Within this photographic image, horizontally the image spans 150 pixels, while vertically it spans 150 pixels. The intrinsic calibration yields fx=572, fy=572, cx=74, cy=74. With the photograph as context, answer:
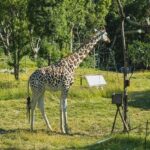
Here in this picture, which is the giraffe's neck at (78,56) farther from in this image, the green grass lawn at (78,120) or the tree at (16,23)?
the tree at (16,23)

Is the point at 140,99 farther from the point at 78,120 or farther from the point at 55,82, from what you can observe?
the point at 55,82

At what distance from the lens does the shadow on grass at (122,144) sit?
10430 millimetres

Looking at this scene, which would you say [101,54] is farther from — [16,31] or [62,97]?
[62,97]

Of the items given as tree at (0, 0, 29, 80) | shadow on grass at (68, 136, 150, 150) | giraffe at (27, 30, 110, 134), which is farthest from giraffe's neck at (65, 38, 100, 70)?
tree at (0, 0, 29, 80)

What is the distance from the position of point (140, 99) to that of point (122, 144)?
29.2 feet

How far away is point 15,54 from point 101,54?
19.1 metres

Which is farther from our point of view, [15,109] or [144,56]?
[144,56]

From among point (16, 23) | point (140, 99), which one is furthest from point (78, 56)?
point (16, 23)

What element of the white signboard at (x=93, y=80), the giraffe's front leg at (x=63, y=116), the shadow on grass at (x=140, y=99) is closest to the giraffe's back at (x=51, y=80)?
the giraffe's front leg at (x=63, y=116)

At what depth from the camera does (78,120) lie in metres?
15.4

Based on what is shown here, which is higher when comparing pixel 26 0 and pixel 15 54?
pixel 26 0

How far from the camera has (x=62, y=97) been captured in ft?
44.5

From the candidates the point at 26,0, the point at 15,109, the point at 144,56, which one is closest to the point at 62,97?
the point at 15,109

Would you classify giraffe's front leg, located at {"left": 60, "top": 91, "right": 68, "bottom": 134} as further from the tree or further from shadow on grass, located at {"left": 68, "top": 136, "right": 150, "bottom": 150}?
the tree
